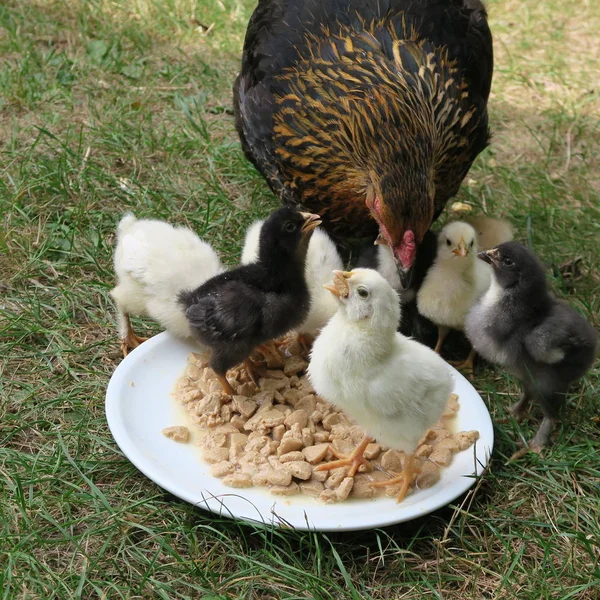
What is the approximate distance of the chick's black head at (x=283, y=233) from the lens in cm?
268

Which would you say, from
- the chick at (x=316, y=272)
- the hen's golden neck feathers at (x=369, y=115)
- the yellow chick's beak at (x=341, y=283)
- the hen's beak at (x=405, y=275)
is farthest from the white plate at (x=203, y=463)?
the hen's golden neck feathers at (x=369, y=115)

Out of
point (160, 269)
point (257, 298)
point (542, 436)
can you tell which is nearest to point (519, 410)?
point (542, 436)

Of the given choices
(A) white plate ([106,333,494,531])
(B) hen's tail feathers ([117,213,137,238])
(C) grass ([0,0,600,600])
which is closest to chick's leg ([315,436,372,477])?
(A) white plate ([106,333,494,531])

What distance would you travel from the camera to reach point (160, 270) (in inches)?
112

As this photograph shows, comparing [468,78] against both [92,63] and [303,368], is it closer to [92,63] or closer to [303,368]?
[303,368]

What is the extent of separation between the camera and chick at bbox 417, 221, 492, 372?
301 cm

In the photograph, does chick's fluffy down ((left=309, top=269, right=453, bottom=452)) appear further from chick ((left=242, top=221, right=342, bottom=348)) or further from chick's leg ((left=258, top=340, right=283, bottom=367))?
chick's leg ((left=258, top=340, right=283, bottom=367))

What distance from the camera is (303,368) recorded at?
2.99m

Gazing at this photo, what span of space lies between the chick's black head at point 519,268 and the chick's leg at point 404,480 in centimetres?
73

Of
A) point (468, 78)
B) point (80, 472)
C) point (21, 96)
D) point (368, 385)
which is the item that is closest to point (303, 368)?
point (368, 385)

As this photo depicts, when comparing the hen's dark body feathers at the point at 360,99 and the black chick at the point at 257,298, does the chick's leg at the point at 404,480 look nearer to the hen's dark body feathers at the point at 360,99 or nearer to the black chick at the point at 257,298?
the black chick at the point at 257,298

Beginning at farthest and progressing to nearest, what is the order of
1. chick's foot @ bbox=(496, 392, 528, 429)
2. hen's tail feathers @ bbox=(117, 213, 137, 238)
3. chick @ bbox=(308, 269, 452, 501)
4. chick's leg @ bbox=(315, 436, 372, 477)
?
1. hen's tail feathers @ bbox=(117, 213, 137, 238)
2. chick's foot @ bbox=(496, 392, 528, 429)
3. chick's leg @ bbox=(315, 436, 372, 477)
4. chick @ bbox=(308, 269, 452, 501)

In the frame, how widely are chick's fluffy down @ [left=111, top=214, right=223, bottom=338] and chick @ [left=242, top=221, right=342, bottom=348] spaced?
0.20m

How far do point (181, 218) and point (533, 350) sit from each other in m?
1.93
